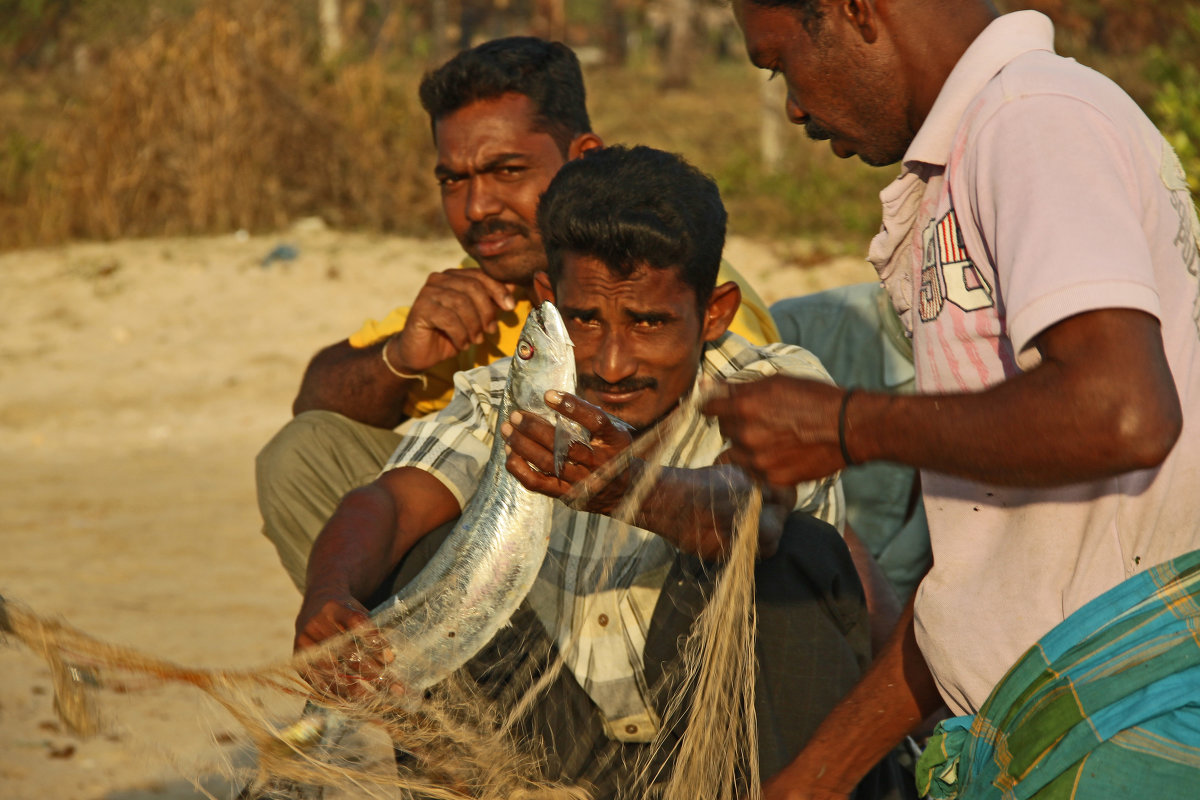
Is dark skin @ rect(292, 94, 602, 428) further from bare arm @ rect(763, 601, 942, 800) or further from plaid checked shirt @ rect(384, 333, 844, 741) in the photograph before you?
bare arm @ rect(763, 601, 942, 800)

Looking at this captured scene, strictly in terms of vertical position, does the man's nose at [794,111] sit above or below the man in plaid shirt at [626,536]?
above

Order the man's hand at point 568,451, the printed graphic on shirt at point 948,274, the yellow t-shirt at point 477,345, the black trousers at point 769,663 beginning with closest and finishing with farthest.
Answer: the printed graphic on shirt at point 948,274
the man's hand at point 568,451
the black trousers at point 769,663
the yellow t-shirt at point 477,345

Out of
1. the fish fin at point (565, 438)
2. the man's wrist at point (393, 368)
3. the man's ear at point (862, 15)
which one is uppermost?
the man's ear at point (862, 15)

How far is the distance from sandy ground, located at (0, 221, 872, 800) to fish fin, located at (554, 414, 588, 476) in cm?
90

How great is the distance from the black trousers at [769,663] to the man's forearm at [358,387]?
4.33 ft

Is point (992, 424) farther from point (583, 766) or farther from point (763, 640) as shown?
point (583, 766)

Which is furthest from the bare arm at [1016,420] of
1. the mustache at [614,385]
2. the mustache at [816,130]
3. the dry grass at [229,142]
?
the dry grass at [229,142]

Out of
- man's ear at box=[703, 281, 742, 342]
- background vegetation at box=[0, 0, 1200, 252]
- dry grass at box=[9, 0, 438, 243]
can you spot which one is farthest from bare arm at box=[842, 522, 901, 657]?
dry grass at box=[9, 0, 438, 243]

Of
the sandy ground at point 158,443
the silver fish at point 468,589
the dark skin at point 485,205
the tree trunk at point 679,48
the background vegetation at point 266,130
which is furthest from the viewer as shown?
the tree trunk at point 679,48

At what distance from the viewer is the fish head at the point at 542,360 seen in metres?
2.39

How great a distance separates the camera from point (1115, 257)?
1515 millimetres

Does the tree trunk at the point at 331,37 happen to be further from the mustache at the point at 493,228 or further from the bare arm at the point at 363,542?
the bare arm at the point at 363,542

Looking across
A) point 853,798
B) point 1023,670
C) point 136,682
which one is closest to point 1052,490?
point 1023,670

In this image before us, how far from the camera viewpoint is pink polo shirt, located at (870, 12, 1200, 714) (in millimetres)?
1556
